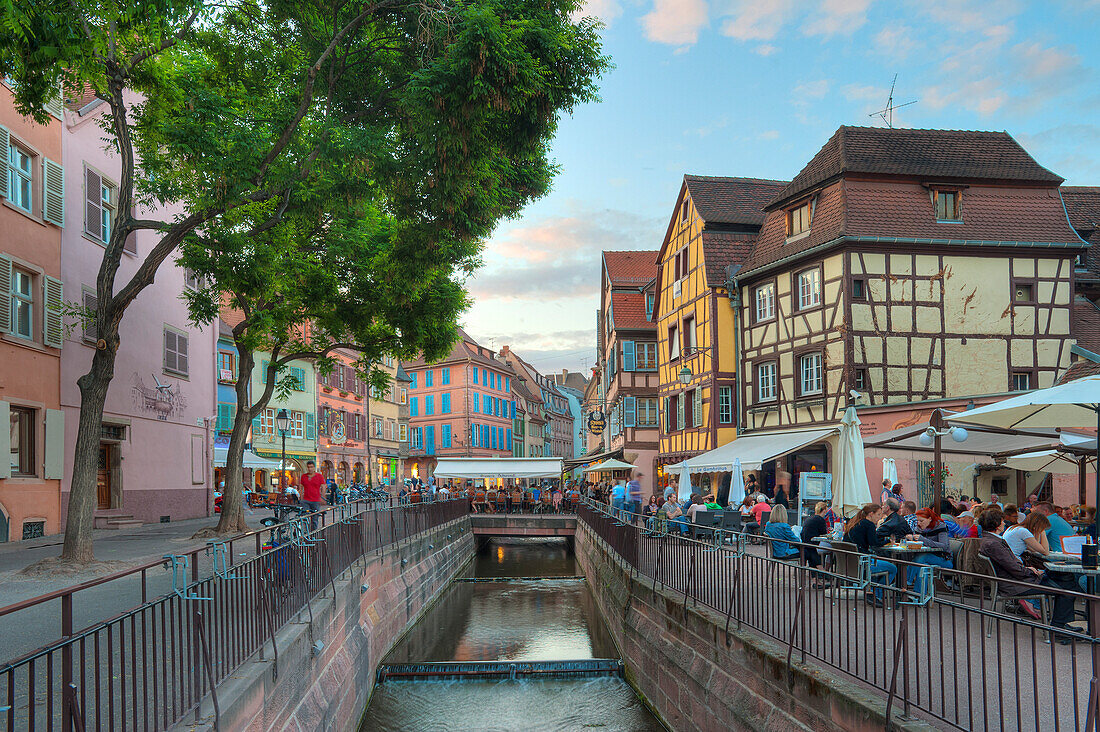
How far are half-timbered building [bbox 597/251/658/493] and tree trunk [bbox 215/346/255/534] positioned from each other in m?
22.0

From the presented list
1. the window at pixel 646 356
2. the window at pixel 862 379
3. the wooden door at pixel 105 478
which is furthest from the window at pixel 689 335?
the wooden door at pixel 105 478

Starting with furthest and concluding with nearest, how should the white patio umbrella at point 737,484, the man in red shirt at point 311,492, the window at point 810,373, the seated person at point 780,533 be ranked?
the window at point 810,373, the white patio umbrella at point 737,484, the man in red shirt at point 311,492, the seated person at point 780,533

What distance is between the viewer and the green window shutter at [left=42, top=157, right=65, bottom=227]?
18.9 meters

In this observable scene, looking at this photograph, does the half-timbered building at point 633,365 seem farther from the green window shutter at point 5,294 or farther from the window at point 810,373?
the green window shutter at point 5,294

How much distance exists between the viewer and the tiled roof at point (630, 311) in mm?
41594

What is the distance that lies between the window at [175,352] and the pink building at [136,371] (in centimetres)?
3

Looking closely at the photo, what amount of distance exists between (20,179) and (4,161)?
82 centimetres

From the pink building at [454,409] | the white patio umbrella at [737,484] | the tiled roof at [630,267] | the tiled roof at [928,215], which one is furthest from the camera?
the pink building at [454,409]

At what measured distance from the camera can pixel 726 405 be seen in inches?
1214

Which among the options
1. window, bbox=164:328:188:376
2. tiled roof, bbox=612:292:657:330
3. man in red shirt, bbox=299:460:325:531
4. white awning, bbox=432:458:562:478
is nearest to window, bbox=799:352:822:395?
tiled roof, bbox=612:292:657:330

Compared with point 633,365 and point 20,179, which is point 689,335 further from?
point 20,179

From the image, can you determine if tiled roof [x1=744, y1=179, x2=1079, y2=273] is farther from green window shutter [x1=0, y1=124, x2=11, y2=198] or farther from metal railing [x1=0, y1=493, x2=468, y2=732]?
green window shutter [x1=0, y1=124, x2=11, y2=198]

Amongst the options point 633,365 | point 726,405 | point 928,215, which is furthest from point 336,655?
point 633,365

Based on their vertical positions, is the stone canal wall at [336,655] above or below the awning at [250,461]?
below
